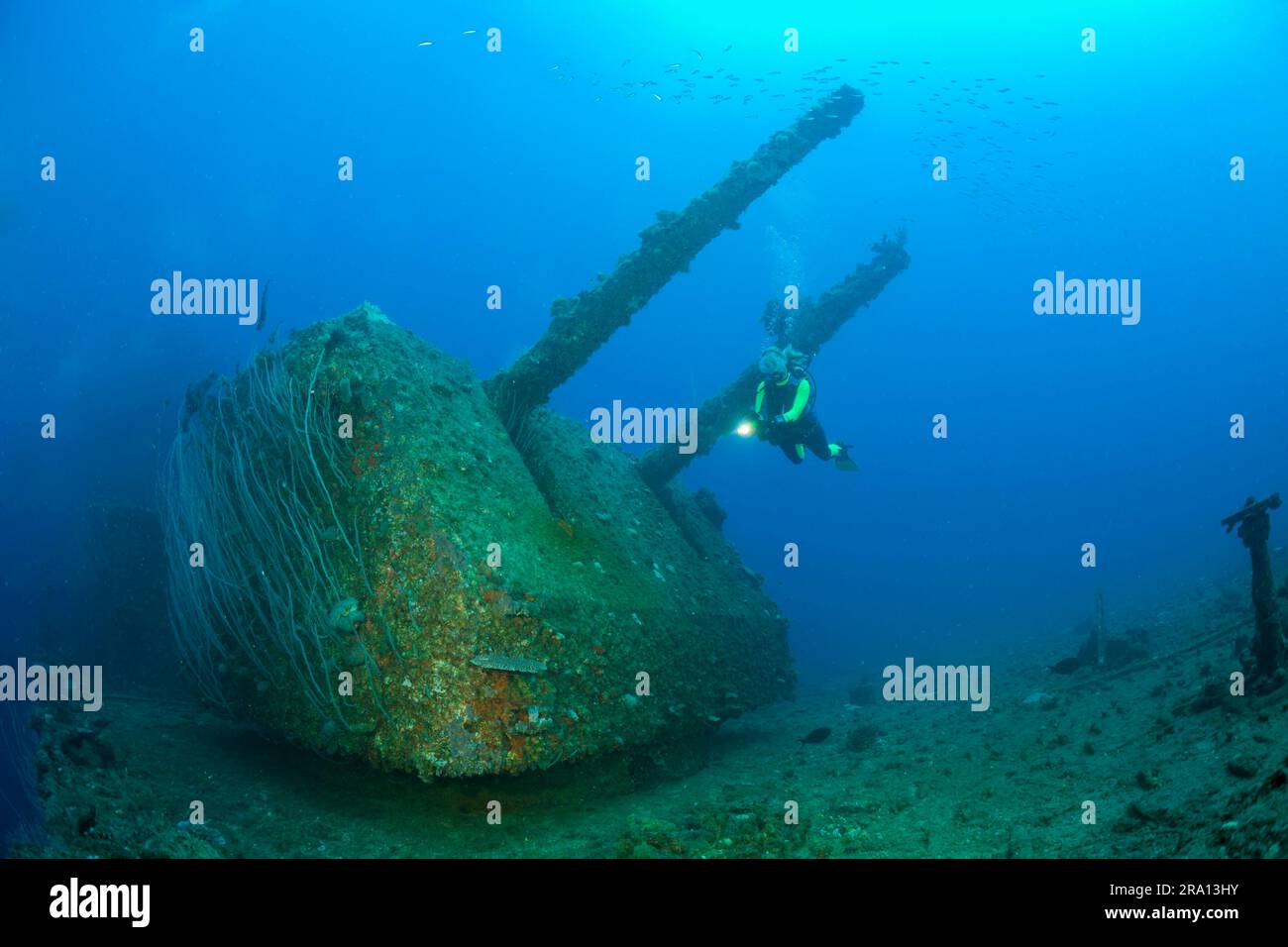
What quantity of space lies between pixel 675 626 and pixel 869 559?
236 ft

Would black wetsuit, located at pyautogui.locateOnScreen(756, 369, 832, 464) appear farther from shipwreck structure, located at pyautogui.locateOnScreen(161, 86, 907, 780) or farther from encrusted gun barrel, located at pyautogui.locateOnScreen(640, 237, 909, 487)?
shipwreck structure, located at pyautogui.locateOnScreen(161, 86, 907, 780)

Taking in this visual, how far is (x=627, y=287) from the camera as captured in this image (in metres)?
8.13

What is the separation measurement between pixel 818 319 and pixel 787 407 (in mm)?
3653

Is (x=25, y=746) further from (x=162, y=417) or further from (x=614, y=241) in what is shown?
(x=614, y=241)

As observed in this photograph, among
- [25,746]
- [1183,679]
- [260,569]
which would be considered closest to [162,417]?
[25,746]

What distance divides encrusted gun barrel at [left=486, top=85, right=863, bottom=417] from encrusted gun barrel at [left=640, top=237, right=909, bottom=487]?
2973 millimetres

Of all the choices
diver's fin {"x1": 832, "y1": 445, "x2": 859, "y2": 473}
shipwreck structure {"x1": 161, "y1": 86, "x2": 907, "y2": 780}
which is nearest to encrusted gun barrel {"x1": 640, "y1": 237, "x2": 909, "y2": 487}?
diver's fin {"x1": 832, "y1": 445, "x2": 859, "y2": 473}

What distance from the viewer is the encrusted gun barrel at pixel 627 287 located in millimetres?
7922

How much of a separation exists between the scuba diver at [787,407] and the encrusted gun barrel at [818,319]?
1325 millimetres

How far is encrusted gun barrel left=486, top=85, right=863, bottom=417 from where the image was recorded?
312 inches

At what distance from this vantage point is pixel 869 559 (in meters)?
73.4

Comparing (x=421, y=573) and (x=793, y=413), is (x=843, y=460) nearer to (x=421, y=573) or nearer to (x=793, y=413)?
(x=793, y=413)

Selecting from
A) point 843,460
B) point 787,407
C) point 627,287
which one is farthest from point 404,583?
point 843,460

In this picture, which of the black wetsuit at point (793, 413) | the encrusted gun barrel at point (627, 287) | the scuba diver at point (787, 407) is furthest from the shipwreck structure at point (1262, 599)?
the encrusted gun barrel at point (627, 287)
